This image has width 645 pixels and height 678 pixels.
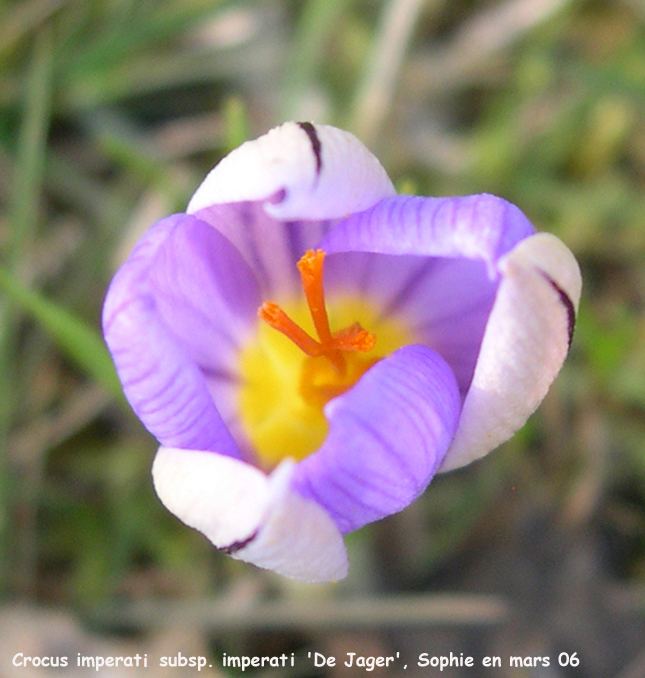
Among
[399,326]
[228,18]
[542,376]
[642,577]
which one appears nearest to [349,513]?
[542,376]

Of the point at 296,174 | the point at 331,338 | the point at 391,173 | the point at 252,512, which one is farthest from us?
the point at 391,173

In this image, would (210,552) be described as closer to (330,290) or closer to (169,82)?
(330,290)

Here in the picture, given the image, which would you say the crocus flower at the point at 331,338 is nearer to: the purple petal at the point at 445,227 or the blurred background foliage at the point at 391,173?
the purple petal at the point at 445,227

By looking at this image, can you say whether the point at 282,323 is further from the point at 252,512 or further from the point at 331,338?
the point at 252,512

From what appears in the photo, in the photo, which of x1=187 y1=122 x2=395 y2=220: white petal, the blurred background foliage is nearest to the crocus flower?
x1=187 y1=122 x2=395 y2=220: white petal

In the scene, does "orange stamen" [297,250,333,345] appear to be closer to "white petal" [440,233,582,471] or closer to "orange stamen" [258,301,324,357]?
"orange stamen" [258,301,324,357]

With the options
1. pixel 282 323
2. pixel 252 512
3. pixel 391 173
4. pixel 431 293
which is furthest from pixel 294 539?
pixel 391 173
